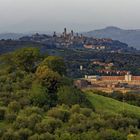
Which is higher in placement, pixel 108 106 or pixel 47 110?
pixel 47 110

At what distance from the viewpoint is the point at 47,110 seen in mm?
22516

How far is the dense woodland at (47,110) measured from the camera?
18.3 metres

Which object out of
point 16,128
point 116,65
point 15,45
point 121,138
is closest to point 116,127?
point 121,138

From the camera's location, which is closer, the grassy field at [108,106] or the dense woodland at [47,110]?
the dense woodland at [47,110]

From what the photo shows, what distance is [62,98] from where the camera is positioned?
950 inches

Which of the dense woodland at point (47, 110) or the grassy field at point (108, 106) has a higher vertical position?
the dense woodland at point (47, 110)

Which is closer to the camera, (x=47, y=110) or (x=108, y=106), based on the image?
(x=47, y=110)

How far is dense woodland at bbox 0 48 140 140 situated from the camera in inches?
722

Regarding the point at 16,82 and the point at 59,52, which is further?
the point at 59,52

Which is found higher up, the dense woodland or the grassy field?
the dense woodland

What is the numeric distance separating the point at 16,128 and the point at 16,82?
7.40 metres

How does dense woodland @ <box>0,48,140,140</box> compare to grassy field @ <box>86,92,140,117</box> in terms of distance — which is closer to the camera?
dense woodland @ <box>0,48,140,140</box>

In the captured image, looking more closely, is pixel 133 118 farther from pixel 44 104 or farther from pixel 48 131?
pixel 48 131

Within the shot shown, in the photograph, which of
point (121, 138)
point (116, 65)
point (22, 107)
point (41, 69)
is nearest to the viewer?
point (121, 138)
